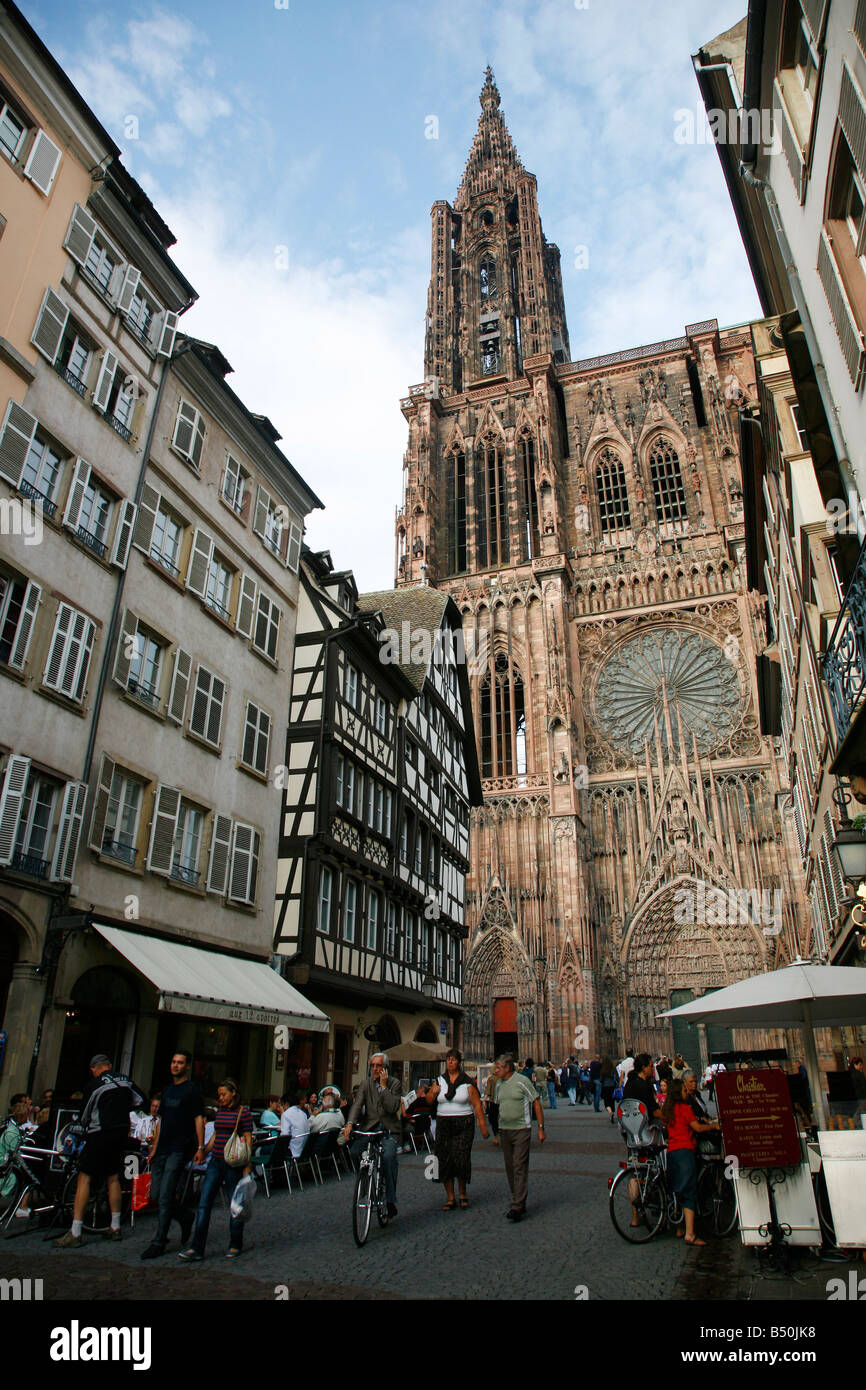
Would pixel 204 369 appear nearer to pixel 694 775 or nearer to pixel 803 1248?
pixel 803 1248

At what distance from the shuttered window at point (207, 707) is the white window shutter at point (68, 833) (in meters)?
3.05

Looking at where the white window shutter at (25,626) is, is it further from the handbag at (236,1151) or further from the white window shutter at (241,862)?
the handbag at (236,1151)

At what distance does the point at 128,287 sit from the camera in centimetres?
1380

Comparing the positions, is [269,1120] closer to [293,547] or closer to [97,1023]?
[97,1023]

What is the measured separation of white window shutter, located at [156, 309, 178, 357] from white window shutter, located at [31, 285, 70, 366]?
243 centimetres

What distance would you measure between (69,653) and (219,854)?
4445 mm

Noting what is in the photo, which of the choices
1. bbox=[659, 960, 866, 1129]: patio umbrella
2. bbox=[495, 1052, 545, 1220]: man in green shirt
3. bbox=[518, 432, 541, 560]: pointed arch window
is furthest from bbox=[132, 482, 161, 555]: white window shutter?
bbox=[518, 432, 541, 560]: pointed arch window

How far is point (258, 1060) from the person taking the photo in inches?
579

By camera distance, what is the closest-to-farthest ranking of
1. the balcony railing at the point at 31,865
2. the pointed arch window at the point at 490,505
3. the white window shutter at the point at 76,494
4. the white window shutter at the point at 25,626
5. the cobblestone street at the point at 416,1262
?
the cobblestone street at the point at 416,1262 → the balcony railing at the point at 31,865 → the white window shutter at the point at 25,626 → the white window shutter at the point at 76,494 → the pointed arch window at the point at 490,505

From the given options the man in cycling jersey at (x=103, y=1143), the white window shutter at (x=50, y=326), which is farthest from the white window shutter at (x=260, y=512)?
the man in cycling jersey at (x=103, y=1143)

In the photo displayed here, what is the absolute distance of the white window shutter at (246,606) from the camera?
52.5 ft

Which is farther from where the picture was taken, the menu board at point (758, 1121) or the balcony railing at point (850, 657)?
the balcony railing at point (850, 657)

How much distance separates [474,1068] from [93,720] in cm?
2630
